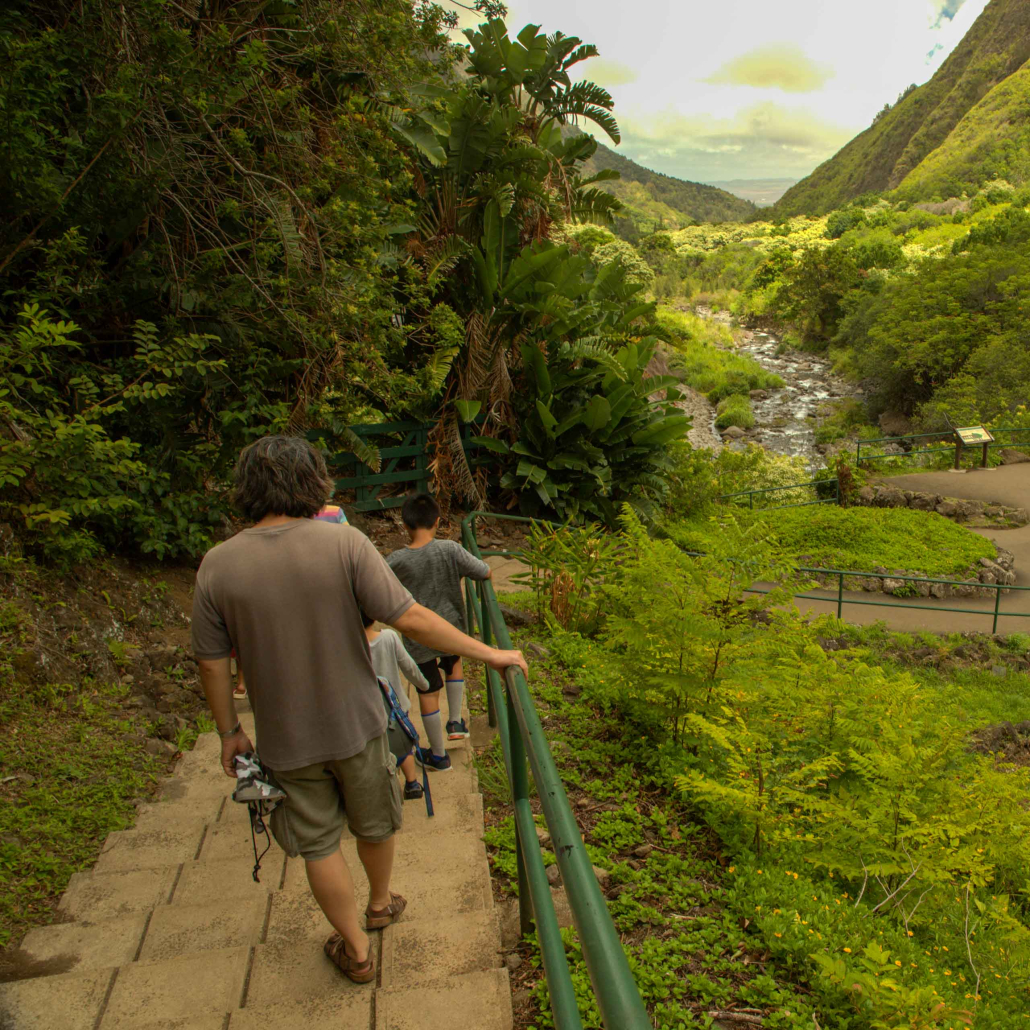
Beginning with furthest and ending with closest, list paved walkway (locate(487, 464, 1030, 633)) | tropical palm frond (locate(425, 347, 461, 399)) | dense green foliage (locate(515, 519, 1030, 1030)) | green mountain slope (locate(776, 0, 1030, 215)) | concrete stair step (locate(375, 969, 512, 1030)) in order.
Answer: green mountain slope (locate(776, 0, 1030, 215)) → paved walkway (locate(487, 464, 1030, 633)) → tropical palm frond (locate(425, 347, 461, 399)) → dense green foliage (locate(515, 519, 1030, 1030)) → concrete stair step (locate(375, 969, 512, 1030))

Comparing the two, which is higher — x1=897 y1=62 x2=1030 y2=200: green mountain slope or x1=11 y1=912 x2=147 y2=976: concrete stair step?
x1=897 y1=62 x2=1030 y2=200: green mountain slope

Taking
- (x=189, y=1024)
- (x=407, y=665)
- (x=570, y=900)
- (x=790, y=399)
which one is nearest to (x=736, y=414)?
(x=790, y=399)

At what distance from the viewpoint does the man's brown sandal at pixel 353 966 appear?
230 centimetres

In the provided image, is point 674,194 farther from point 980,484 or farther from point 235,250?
point 235,250

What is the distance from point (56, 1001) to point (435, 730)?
1.75 metres

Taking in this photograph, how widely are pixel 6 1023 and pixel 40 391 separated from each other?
4.47 meters

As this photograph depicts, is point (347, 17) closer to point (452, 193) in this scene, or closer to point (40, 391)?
point (452, 193)

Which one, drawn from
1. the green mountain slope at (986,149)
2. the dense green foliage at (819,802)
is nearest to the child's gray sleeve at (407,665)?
the dense green foliage at (819,802)

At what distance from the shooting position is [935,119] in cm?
9838

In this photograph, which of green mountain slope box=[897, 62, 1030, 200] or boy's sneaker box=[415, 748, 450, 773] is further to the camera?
green mountain slope box=[897, 62, 1030, 200]

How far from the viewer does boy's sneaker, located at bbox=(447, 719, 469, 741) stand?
4070mm

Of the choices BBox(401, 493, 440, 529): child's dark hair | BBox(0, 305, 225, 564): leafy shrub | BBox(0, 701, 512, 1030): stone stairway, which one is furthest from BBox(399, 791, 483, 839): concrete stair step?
BBox(0, 305, 225, 564): leafy shrub

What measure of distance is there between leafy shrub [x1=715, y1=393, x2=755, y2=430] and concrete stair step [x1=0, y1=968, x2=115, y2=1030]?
2583 centimetres

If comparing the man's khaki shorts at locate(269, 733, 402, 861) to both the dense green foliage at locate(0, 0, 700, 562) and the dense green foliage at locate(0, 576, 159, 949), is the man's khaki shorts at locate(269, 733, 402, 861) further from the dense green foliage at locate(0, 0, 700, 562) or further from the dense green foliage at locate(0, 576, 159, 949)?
the dense green foliage at locate(0, 0, 700, 562)
